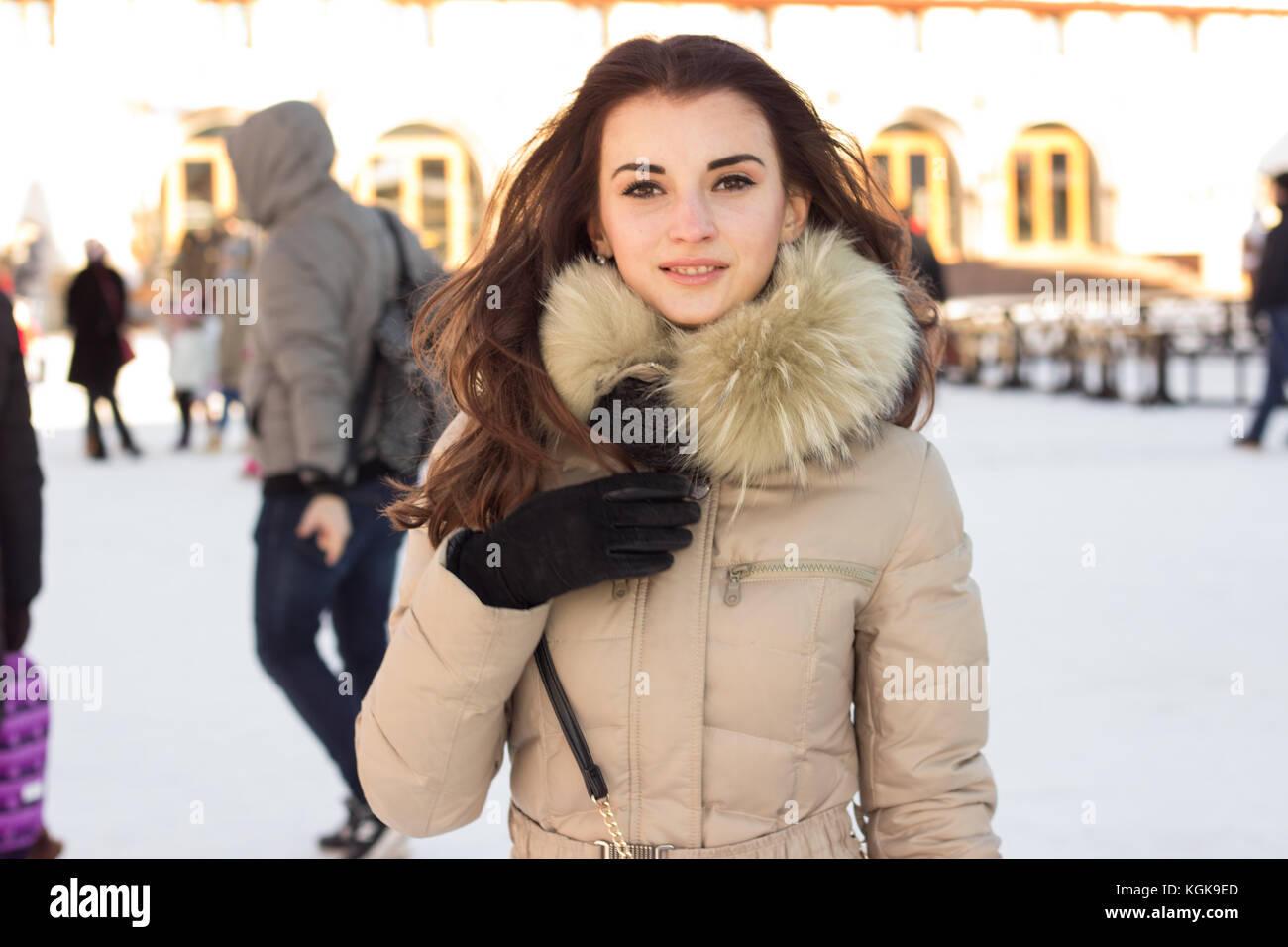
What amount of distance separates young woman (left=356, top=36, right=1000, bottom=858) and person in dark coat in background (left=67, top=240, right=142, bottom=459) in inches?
382

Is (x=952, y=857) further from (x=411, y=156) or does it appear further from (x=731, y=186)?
(x=411, y=156)

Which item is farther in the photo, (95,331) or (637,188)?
(95,331)

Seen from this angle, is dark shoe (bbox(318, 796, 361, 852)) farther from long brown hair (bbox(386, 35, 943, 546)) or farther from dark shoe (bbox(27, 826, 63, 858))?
long brown hair (bbox(386, 35, 943, 546))

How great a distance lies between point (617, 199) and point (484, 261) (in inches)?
8.6

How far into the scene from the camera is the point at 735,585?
56.9 inches

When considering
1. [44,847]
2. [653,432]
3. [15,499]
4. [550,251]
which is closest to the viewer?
[653,432]

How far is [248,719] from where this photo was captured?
4211 millimetres

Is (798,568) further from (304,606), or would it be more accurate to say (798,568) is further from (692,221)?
(304,606)

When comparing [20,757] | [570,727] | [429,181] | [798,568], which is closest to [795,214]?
[798,568]

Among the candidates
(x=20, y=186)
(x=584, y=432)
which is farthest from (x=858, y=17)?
(x=584, y=432)

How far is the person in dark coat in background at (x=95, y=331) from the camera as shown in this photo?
1037cm

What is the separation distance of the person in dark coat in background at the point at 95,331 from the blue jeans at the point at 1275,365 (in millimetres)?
8377

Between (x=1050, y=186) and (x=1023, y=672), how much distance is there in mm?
29907

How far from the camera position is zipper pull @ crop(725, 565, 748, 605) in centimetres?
144
